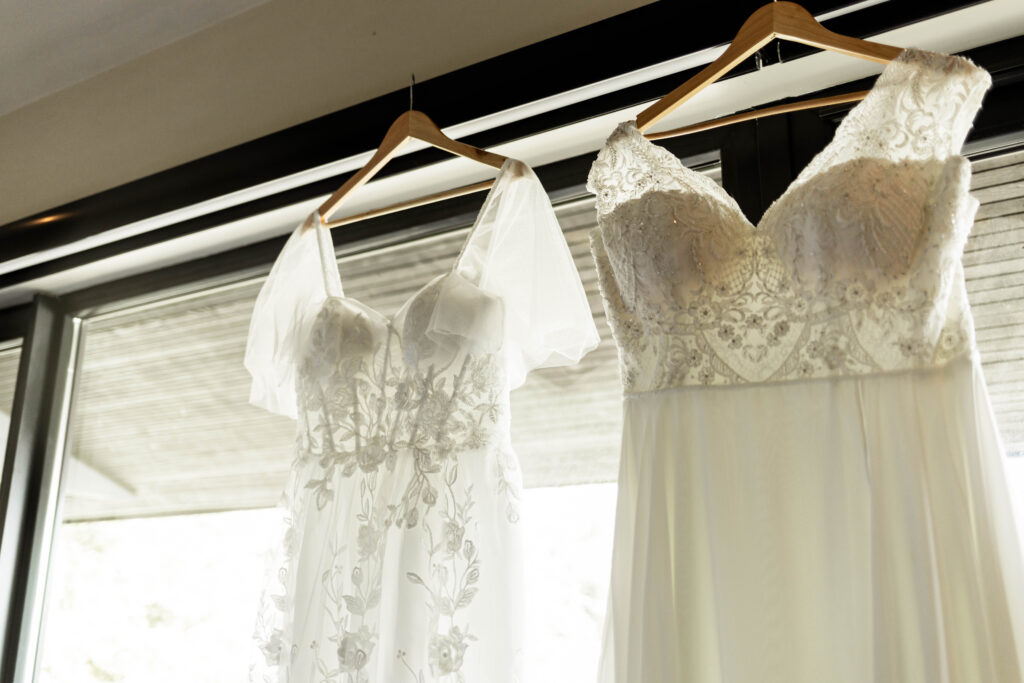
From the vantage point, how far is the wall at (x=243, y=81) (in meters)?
1.51

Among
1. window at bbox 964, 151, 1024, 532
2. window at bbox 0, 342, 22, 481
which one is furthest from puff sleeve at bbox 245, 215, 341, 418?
window at bbox 0, 342, 22, 481

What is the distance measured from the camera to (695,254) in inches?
40.3

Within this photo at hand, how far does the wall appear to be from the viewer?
4.95 ft

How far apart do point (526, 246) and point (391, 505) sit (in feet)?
1.30

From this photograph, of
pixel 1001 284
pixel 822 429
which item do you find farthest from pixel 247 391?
pixel 1001 284

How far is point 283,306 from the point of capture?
1.40m

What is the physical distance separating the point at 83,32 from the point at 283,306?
3.29 feet

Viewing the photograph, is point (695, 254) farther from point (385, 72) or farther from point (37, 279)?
point (37, 279)

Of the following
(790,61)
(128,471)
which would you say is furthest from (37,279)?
(790,61)

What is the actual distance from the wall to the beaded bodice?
478mm

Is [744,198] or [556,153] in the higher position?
[556,153]

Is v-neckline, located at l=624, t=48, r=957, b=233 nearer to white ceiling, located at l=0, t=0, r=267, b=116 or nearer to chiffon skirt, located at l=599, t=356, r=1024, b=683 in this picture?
chiffon skirt, located at l=599, t=356, r=1024, b=683

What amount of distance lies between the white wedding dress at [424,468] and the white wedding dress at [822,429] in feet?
0.56

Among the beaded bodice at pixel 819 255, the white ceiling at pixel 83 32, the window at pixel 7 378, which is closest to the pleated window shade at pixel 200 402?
the window at pixel 7 378
